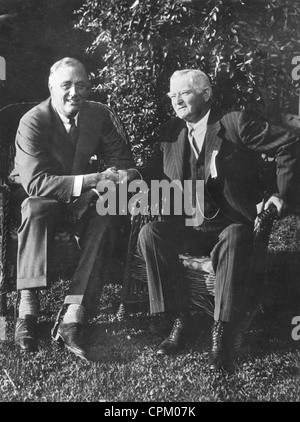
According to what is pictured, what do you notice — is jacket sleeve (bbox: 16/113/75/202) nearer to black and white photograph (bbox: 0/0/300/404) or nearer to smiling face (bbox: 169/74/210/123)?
black and white photograph (bbox: 0/0/300/404)

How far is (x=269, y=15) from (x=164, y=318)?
69.6 inches

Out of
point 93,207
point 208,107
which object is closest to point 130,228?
point 93,207

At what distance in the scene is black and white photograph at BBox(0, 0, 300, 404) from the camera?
332 cm

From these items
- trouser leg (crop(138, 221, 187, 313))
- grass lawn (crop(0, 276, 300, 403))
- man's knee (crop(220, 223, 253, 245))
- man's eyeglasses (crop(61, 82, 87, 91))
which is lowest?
grass lawn (crop(0, 276, 300, 403))

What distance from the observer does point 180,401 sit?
3.16 meters

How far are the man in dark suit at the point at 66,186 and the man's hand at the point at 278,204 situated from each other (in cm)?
80

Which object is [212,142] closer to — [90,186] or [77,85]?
[90,186]

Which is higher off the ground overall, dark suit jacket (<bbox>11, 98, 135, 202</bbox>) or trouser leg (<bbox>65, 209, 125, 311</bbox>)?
dark suit jacket (<bbox>11, 98, 135, 202</bbox>)

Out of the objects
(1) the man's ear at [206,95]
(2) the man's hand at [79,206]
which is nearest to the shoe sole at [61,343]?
(2) the man's hand at [79,206]

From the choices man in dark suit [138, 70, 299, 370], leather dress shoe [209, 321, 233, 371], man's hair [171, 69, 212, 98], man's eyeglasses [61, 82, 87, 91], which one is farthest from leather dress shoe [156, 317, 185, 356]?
man's eyeglasses [61, 82, 87, 91]

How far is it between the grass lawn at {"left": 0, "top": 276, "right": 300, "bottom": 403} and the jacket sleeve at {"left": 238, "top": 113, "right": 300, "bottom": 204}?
699 mm

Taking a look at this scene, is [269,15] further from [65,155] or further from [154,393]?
[154,393]

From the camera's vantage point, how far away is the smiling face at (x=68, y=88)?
3463 millimetres

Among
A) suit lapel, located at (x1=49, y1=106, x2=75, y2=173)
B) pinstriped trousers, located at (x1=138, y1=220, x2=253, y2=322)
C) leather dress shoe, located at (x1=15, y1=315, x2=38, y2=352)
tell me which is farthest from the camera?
suit lapel, located at (x1=49, y1=106, x2=75, y2=173)
